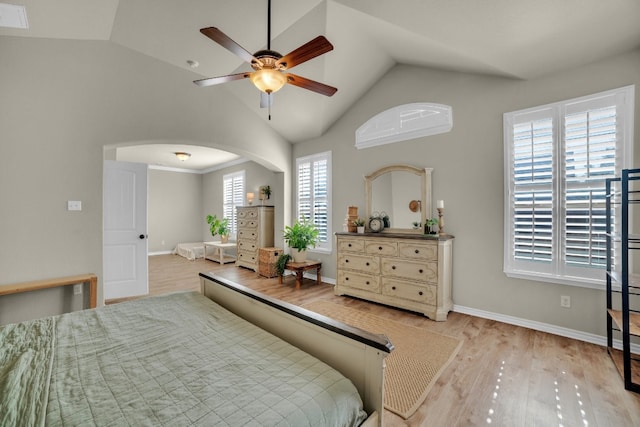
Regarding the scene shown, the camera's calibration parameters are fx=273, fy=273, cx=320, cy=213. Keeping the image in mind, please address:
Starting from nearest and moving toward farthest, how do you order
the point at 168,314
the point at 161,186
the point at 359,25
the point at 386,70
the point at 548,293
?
the point at 168,314 → the point at 548,293 → the point at 359,25 → the point at 386,70 → the point at 161,186

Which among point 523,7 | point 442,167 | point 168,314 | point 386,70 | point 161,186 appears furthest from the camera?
point 161,186

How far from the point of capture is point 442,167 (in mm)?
3617

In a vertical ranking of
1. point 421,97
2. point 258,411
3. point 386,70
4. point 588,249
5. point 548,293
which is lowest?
point 548,293

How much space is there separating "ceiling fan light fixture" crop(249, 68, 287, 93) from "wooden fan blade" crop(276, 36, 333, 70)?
0.08 metres

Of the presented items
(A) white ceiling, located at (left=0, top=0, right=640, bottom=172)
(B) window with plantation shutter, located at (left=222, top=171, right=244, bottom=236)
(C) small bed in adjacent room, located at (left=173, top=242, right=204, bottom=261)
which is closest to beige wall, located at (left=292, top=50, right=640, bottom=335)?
(A) white ceiling, located at (left=0, top=0, right=640, bottom=172)

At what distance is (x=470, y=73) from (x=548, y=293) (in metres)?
2.69

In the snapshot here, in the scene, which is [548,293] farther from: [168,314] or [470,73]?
[168,314]

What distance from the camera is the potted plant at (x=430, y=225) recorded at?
3568mm

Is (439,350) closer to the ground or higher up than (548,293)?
closer to the ground

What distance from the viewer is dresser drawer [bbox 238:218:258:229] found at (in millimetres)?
5973

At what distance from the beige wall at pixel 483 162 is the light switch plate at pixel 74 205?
13.2ft

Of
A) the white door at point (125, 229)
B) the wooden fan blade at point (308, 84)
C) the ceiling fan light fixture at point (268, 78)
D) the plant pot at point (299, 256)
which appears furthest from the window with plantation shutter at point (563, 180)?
the white door at point (125, 229)

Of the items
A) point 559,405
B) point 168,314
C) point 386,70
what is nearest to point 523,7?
point 386,70

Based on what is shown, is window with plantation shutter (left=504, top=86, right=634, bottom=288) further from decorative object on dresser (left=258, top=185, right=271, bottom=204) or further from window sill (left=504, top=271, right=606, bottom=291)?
decorative object on dresser (left=258, top=185, right=271, bottom=204)
